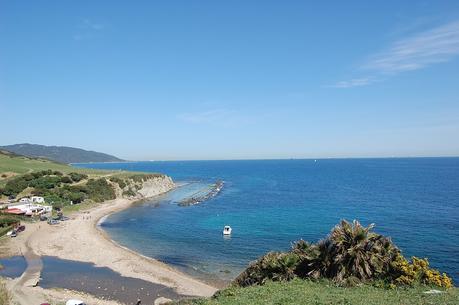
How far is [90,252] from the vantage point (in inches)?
1998

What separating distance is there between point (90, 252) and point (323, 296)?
3955cm

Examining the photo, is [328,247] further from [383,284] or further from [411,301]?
[411,301]

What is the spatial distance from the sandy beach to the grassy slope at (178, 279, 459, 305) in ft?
54.5

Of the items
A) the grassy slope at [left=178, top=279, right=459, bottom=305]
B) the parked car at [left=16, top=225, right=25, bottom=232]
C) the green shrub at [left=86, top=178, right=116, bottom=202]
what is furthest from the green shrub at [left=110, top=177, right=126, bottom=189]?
the grassy slope at [left=178, top=279, right=459, bottom=305]

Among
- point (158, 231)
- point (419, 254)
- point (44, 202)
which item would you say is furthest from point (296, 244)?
point (44, 202)

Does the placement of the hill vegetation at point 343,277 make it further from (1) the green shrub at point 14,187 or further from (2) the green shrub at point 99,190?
(1) the green shrub at point 14,187

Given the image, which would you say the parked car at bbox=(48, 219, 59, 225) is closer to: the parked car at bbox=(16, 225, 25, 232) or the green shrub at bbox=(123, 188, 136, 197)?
the parked car at bbox=(16, 225, 25, 232)

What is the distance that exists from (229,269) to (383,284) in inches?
978

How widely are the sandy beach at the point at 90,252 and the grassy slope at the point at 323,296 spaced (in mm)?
16600

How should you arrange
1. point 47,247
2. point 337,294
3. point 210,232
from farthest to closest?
point 210,232 < point 47,247 < point 337,294

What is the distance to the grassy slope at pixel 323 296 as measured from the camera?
18.1 m

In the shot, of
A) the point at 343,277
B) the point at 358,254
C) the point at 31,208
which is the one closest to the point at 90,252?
the point at 31,208

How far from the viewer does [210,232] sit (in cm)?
6519

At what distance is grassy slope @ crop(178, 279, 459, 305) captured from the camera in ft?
59.3
